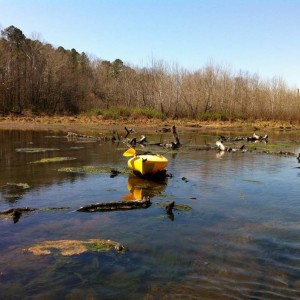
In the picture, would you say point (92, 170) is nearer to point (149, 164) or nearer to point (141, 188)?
point (149, 164)

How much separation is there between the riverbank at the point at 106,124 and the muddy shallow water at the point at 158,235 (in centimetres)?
2944

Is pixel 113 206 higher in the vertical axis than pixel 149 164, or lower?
lower

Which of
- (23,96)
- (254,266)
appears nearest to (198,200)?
(254,266)

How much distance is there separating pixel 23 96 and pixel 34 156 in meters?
39.3

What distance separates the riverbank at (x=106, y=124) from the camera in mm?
46125

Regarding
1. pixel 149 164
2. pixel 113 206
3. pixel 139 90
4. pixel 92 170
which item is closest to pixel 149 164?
pixel 149 164

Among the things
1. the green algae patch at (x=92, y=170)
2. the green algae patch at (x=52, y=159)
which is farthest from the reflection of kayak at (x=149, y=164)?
the green algae patch at (x=52, y=159)

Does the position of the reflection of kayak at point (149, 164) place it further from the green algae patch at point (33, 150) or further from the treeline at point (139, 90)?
the treeline at point (139, 90)

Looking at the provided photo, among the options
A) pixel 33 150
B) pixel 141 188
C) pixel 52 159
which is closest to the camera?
pixel 141 188

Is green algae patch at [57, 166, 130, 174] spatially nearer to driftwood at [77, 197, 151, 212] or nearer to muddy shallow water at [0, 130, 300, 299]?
muddy shallow water at [0, 130, 300, 299]

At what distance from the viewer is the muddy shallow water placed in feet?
20.7

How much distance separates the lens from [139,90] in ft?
223

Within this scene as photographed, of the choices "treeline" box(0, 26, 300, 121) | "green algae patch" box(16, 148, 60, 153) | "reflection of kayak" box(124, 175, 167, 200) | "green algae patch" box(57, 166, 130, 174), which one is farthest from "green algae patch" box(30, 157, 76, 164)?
"treeline" box(0, 26, 300, 121)

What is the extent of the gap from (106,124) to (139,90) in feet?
64.5
